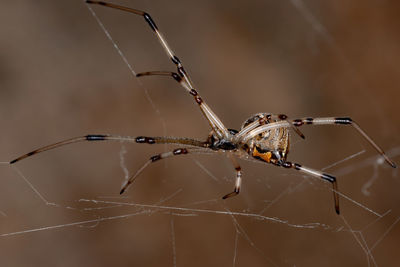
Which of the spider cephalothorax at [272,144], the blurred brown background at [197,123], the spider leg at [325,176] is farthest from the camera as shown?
the blurred brown background at [197,123]

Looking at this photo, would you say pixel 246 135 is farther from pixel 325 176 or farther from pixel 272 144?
pixel 325 176

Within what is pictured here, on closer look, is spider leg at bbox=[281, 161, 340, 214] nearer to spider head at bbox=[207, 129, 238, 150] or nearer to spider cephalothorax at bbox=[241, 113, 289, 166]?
spider cephalothorax at bbox=[241, 113, 289, 166]

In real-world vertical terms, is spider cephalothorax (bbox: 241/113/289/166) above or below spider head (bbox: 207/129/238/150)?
below

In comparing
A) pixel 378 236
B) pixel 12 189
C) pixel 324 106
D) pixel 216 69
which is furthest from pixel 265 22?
pixel 12 189

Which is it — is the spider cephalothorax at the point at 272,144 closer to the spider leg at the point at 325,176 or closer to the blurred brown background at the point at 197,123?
the spider leg at the point at 325,176

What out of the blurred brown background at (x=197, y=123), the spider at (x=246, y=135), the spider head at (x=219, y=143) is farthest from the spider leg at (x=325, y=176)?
the blurred brown background at (x=197, y=123)

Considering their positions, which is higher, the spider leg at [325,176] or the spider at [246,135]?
the spider at [246,135]

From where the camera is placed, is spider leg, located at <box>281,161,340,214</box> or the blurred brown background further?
the blurred brown background

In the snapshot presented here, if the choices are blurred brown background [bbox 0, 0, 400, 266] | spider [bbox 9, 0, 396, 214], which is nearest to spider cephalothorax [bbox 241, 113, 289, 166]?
spider [bbox 9, 0, 396, 214]

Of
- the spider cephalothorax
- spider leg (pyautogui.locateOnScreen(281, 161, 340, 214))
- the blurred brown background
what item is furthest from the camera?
the blurred brown background
